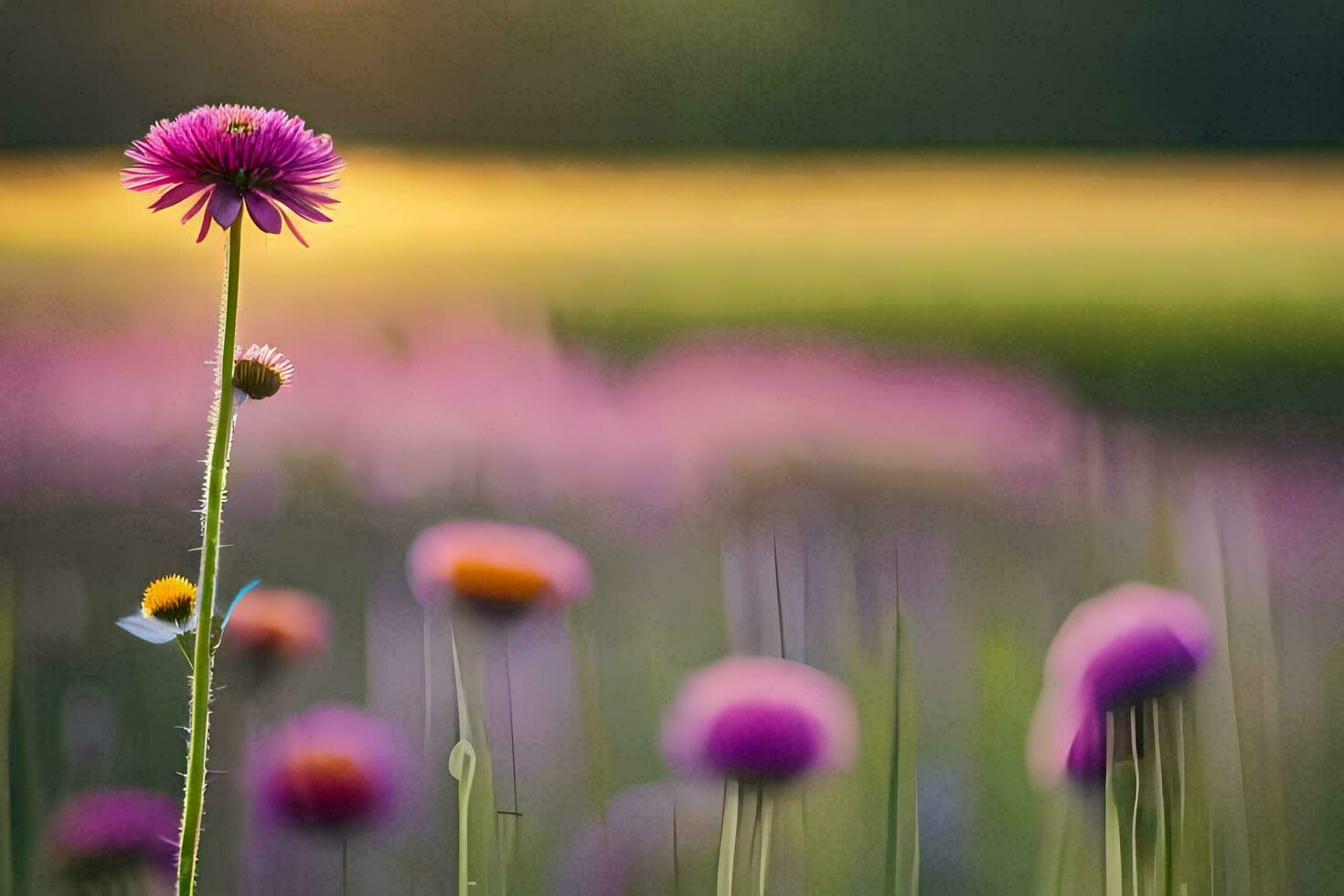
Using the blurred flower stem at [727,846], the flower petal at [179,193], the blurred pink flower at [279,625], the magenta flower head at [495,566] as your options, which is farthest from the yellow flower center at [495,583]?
the flower petal at [179,193]

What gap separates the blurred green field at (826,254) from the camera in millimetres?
843

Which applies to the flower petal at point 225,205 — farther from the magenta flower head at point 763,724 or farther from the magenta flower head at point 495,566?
the magenta flower head at point 763,724

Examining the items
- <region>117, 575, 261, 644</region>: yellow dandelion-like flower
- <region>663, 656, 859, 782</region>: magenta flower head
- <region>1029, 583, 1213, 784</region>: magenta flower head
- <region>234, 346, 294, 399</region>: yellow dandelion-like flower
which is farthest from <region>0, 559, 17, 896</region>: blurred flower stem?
<region>1029, 583, 1213, 784</region>: magenta flower head

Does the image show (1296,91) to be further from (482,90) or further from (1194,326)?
(482,90)

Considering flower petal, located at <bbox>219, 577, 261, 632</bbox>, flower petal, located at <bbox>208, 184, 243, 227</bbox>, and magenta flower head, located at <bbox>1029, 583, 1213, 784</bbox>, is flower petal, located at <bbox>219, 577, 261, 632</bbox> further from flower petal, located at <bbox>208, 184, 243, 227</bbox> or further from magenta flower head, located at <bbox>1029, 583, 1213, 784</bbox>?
magenta flower head, located at <bbox>1029, 583, 1213, 784</bbox>

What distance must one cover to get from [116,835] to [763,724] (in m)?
0.51

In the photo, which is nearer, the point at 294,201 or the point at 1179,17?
the point at 294,201

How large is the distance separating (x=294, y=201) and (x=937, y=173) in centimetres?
50

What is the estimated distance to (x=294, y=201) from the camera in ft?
2.32

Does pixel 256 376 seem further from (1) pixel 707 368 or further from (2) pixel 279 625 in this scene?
(1) pixel 707 368

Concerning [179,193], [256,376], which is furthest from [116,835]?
[179,193]

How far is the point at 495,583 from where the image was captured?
829mm

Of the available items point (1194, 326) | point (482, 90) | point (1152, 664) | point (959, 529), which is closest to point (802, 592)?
point (959, 529)

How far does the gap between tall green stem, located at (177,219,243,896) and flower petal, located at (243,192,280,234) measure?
0.04 ft
